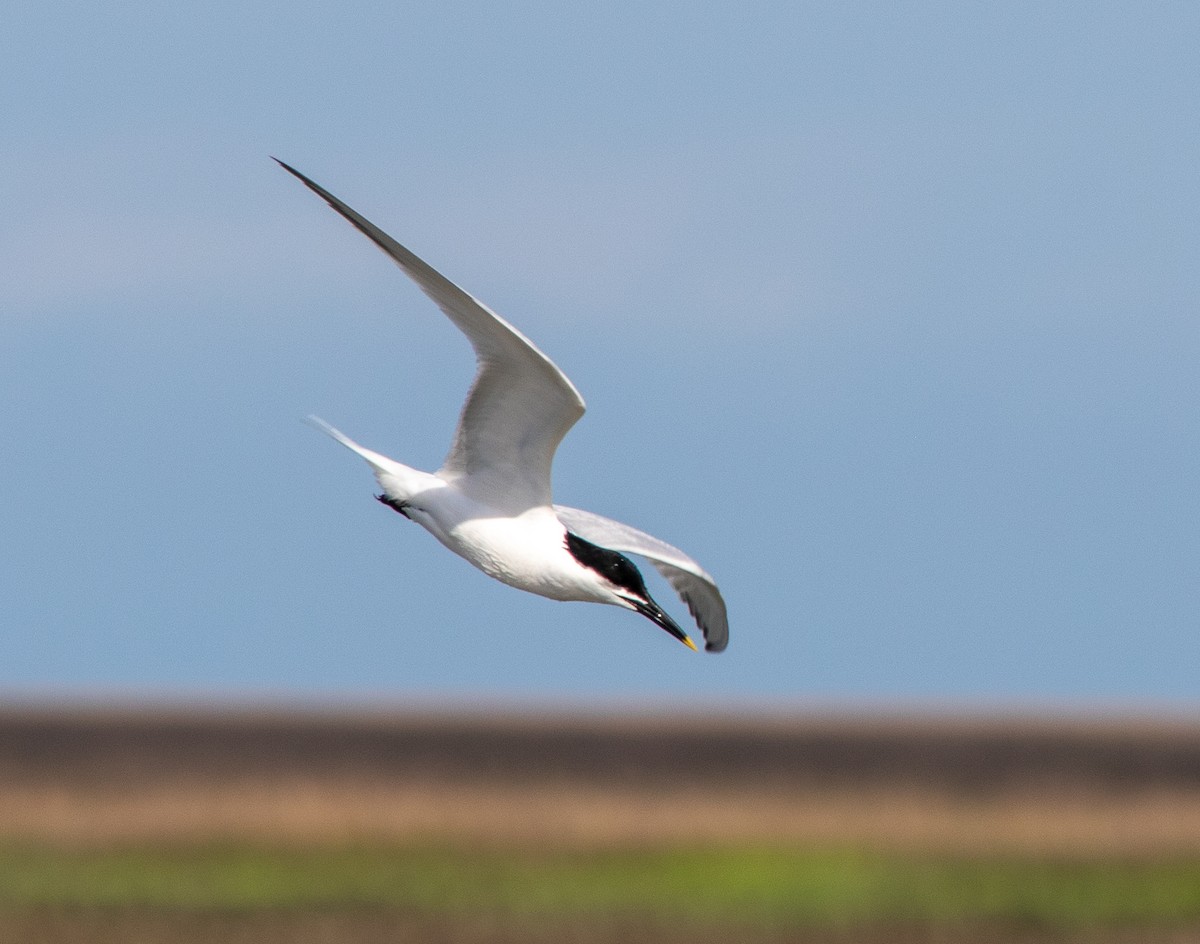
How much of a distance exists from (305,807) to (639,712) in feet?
77.2

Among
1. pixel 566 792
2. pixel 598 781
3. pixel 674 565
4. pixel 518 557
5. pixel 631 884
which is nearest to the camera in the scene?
pixel 518 557

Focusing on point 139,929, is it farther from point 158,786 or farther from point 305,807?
point 158,786

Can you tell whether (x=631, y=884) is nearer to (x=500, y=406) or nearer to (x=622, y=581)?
(x=622, y=581)

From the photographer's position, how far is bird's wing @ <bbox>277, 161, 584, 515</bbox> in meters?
7.43

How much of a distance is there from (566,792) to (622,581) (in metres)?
22.8

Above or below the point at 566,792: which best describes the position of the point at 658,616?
below

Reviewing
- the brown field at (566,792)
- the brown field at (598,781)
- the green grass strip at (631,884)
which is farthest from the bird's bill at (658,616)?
the brown field at (598,781)

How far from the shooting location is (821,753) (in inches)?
1428

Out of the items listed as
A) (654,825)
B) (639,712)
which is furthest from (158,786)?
(639,712)

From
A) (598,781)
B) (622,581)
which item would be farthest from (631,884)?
(622,581)

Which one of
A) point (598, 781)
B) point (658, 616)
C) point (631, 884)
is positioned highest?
point (598, 781)

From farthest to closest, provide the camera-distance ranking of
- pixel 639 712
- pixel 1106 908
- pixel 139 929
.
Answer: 1. pixel 639 712
2. pixel 1106 908
3. pixel 139 929

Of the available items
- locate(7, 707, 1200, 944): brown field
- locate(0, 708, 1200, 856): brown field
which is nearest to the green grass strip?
locate(7, 707, 1200, 944): brown field

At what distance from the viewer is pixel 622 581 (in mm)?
8023
